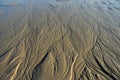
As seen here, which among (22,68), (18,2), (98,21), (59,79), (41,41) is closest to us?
(59,79)

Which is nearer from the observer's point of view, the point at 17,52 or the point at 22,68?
the point at 22,68

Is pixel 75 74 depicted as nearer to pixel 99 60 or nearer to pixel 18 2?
pixel 99 60

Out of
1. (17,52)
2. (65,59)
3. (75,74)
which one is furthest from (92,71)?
(17,52)

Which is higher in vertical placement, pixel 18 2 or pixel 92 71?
pixel 92 71

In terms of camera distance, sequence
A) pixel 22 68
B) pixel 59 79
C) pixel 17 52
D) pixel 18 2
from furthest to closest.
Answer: pixel 18 2 → pixel 17 52 → pixel 22 68 → pixel 59 79

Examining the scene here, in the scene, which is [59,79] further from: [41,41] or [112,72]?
[41,41]

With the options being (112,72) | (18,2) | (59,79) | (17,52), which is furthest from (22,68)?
(18,2)
